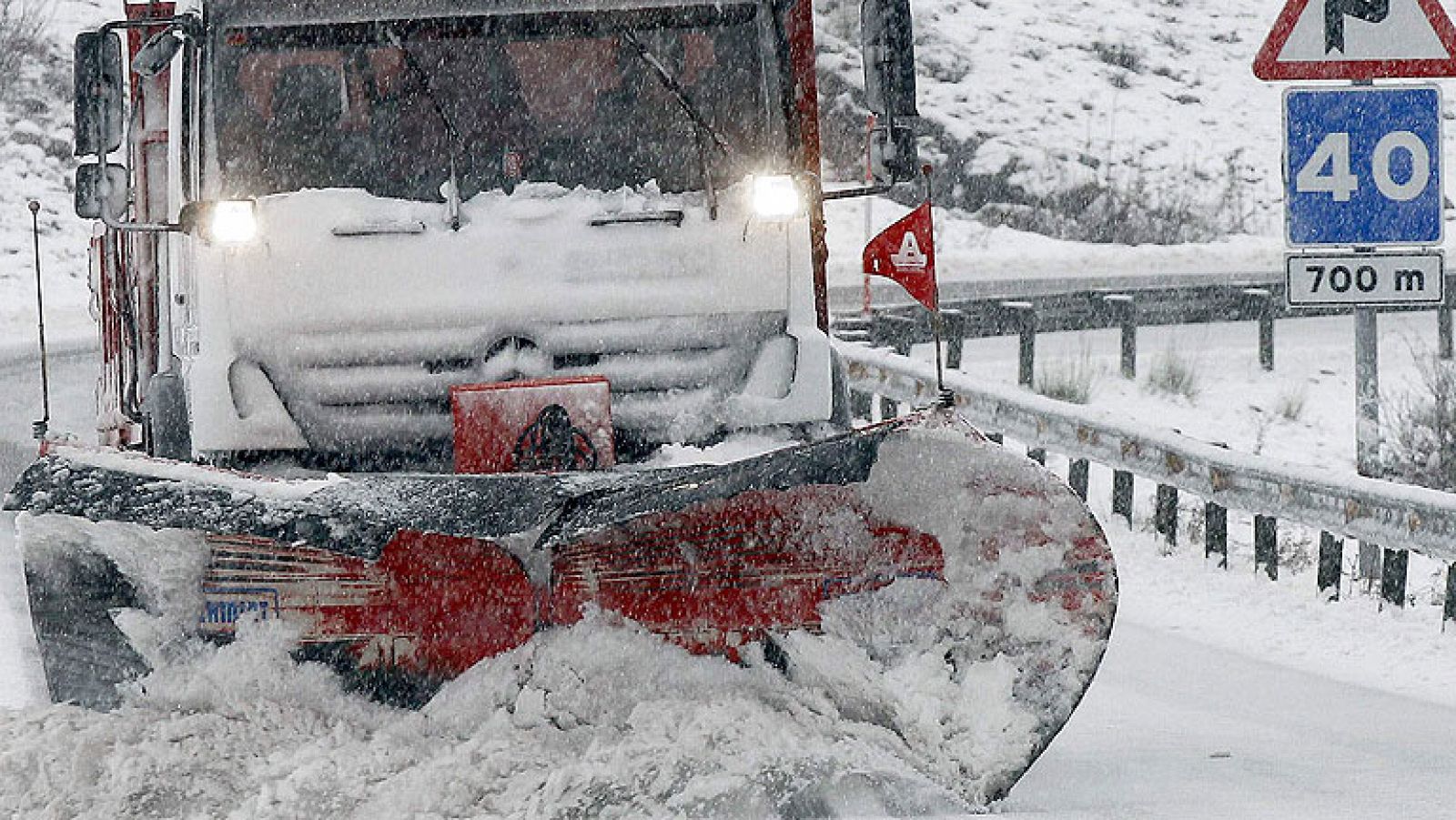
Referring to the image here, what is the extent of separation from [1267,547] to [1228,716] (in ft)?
10.5

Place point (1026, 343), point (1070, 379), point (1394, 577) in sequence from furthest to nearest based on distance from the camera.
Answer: point (1026, 343)
point (1070, 379)
point (1394, 577)

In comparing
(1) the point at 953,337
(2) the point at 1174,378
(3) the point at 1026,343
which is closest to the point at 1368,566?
(3) the point at 1026,343

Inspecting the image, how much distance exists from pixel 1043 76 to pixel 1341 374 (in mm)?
18710

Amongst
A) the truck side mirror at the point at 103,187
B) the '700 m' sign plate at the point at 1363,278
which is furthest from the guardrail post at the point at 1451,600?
the truck side mirror at the point at 103,187

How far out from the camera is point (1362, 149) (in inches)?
348

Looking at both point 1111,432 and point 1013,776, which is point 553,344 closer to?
point 1013,776

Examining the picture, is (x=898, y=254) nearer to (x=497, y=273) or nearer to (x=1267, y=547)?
(x=1267, y=547)

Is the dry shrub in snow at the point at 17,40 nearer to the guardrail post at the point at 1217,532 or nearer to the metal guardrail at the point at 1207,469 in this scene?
the metal guardrail at the point at 1207,469

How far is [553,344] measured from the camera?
7.22 m

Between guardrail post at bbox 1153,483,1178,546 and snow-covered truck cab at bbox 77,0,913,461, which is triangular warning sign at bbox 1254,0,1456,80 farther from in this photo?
guardrail post at bbox 1153,483,1178,546

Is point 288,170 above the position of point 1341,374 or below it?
above

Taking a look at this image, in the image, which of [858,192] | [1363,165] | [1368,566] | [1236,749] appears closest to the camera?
[1236,749]

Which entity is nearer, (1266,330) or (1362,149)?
Result: (1362,149)

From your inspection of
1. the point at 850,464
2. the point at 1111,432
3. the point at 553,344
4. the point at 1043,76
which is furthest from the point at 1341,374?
the point at 1043,76
